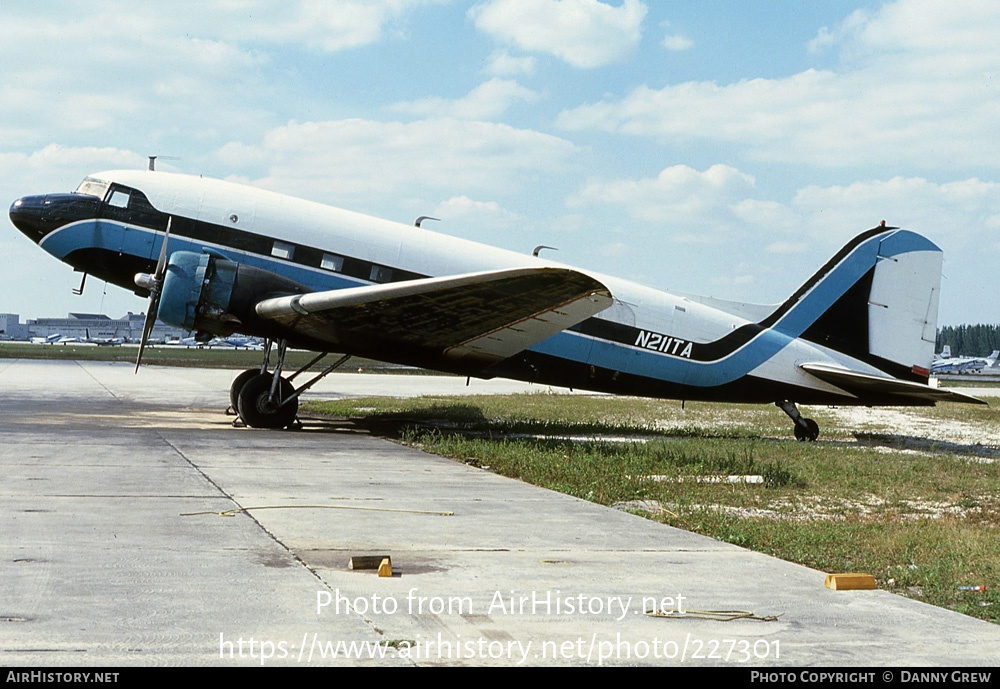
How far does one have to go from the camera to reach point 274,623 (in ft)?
15.9

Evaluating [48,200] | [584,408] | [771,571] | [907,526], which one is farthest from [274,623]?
[584,408]

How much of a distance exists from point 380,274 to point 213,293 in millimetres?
3125

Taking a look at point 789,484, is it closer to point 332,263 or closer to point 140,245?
point 332,263

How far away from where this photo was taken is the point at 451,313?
1588cm

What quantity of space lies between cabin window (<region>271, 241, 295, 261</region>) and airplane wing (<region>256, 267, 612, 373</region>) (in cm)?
128

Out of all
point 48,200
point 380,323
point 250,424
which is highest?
point 48,200

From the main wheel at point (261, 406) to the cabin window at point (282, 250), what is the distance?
7.44 feet

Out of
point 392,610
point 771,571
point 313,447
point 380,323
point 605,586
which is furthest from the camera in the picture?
point 380,323

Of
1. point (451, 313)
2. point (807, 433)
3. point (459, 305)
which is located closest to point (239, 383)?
point (451, 313)

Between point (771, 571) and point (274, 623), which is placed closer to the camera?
point (274, 623)

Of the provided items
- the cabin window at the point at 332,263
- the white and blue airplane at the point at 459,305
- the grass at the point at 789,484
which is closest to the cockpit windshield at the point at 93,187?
the white and blue airplane at the point at 459,305

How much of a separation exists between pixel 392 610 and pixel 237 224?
13.4 meters

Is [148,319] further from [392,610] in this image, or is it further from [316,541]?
[392,610]

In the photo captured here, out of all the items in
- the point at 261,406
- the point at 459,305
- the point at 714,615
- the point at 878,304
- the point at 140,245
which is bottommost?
the point at 261,406
